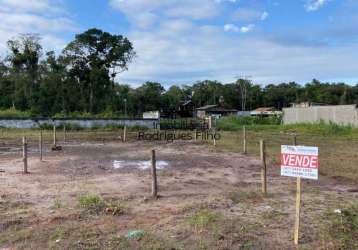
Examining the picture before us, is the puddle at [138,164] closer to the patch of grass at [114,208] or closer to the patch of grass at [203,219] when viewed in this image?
the patch of grass at [114,208]

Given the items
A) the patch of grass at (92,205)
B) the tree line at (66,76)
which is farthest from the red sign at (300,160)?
the tree line at (66,76)

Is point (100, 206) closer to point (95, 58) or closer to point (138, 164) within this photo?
point (138, 164)

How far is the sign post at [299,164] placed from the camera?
543 centimetres

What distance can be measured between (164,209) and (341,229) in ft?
10.1

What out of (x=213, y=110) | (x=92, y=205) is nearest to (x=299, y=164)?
(x=92, y=205)

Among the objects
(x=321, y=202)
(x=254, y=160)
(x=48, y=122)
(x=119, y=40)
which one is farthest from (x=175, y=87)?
(x=321, y=202)

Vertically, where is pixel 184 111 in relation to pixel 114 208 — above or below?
above

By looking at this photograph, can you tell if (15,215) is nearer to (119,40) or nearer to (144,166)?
(144,166)

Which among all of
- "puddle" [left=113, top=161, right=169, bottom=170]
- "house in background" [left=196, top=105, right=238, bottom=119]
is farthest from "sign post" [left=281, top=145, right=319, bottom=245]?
"house in background" [left=196, top=105, right=238, bottom=119]

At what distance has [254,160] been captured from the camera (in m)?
15.9

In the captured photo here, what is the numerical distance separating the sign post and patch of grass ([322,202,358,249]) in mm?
502

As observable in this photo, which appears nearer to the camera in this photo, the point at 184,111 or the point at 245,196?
the point at 245,196

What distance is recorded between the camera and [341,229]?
236 inches

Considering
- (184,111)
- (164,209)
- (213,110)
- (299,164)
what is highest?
Result: (213,110)
